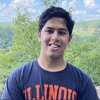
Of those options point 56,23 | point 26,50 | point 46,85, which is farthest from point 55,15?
point 26,50

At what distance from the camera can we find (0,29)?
29562mm

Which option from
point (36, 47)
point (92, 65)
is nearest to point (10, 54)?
point (36, 47)

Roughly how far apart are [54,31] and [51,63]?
210 millimetres

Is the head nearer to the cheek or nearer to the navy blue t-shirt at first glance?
the cheek

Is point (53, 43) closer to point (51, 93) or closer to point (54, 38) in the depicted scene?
point (54, 38)

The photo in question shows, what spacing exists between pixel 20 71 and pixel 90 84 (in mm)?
461

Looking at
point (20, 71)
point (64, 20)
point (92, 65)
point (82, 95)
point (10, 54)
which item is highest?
point (64, 20)

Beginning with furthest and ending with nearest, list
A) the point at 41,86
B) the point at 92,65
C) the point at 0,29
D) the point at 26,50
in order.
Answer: the point at 0,29 → the point at 92,65 → the point at 26,50 → the point at 41,86

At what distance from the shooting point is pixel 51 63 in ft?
4.53

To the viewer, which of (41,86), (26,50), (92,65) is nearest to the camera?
(41,86)

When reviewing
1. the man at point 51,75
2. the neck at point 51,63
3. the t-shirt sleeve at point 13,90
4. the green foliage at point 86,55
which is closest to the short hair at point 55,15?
the man at point 51,75

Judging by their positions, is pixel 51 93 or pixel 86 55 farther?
pixel 86 55

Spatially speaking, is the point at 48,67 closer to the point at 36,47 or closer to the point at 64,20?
the point at 64,20

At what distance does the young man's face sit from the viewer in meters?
1.33
